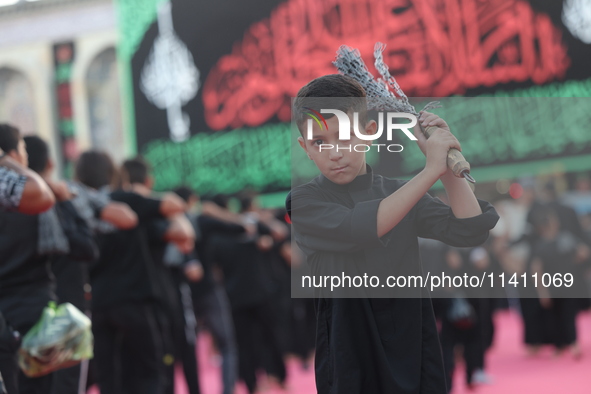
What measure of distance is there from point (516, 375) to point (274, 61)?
6.69m

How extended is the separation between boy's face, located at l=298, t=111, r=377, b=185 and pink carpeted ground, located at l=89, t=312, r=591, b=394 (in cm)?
402

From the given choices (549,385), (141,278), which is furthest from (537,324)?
(141,278)

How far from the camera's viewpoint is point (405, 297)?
2.14 metres

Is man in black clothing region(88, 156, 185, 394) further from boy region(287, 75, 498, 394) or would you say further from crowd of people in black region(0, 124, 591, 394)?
boy region(287, 75, 498, 394)

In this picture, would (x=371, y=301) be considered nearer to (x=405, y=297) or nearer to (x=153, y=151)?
(x=405, y=297)

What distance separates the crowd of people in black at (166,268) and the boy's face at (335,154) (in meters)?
0.28

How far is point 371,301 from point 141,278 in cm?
260

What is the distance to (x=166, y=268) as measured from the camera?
5.25 meters

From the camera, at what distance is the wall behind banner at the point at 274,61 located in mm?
10320

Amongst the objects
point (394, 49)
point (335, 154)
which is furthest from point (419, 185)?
point (394, 49)

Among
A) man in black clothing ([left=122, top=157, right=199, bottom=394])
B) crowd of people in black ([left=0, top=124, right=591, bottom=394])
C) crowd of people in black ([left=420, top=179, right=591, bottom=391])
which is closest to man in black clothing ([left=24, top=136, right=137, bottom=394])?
crowd of people in black ([left=0, top=124, right=591, bottom=394])

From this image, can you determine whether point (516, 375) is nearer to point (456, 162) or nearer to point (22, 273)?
point (22, 273)

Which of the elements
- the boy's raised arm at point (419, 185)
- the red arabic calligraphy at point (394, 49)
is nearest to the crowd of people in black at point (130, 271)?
the boy's raised arm at point (419, 185)

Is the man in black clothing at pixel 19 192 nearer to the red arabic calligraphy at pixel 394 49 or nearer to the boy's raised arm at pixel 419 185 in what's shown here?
the boy's raised arm at pixel 419 185
